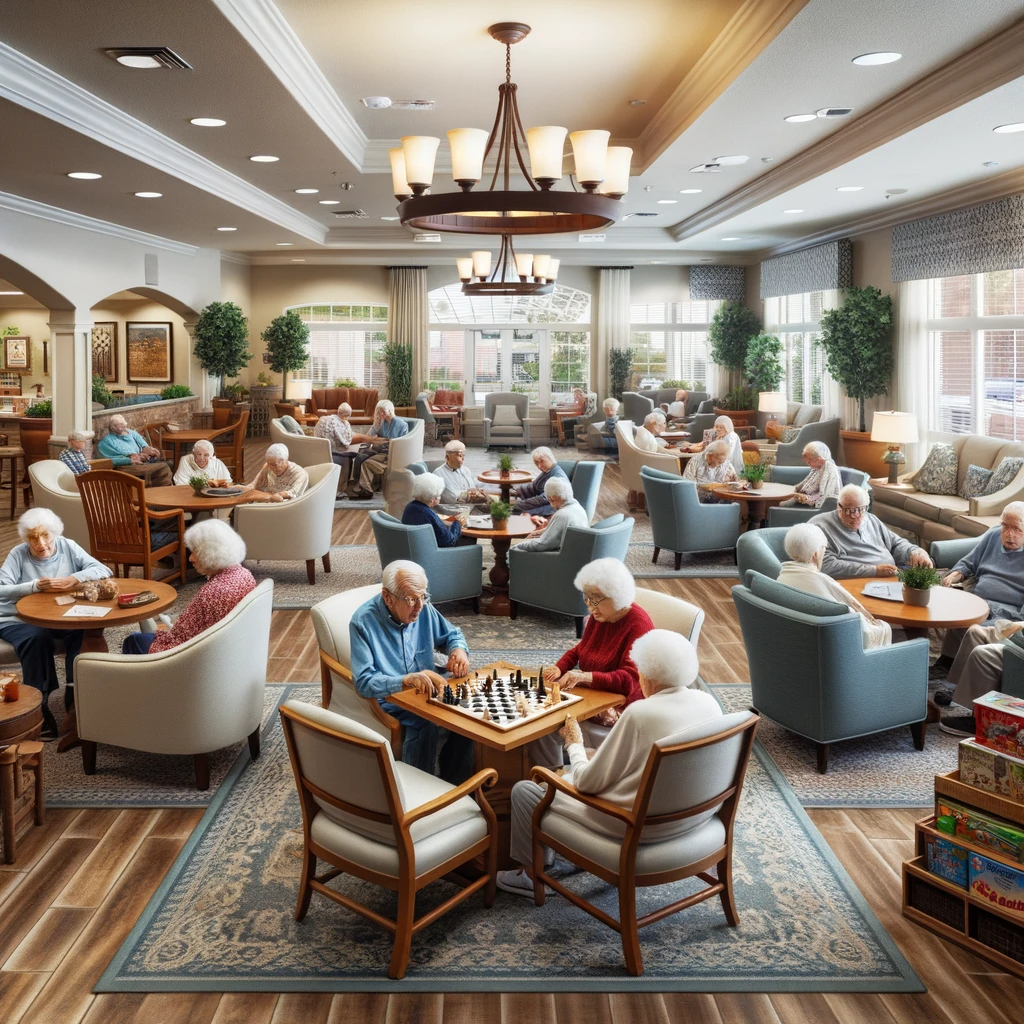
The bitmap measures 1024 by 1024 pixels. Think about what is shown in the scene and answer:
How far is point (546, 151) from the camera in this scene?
168 inches

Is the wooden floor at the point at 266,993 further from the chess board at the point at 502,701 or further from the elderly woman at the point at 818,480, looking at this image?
the elderly woman at the point at 818,480

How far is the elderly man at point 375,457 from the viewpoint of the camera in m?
12.6

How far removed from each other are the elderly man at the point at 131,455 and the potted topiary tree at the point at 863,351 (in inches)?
312

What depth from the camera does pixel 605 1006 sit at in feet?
10.3

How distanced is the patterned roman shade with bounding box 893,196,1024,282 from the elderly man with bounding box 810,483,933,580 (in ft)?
13.3

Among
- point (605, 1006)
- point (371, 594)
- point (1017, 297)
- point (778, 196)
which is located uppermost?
point (778, 196)

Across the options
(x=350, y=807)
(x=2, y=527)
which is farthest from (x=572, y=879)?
(x=2, y=527)

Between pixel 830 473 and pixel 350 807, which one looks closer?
pixel 350 807

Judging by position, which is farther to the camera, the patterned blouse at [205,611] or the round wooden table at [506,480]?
the round wooden table at [506,480]

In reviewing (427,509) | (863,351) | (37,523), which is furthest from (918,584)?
(863,351)

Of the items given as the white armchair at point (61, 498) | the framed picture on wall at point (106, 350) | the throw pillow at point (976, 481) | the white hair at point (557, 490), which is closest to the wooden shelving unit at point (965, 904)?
the white hair at point (557, 490)

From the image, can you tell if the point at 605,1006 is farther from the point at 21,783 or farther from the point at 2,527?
the point at 2,527

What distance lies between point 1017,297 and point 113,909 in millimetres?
9478

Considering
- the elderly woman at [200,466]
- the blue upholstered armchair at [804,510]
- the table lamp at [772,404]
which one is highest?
the table lamp at [772,404]
